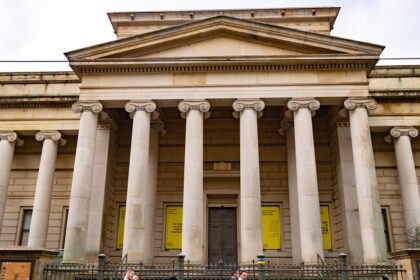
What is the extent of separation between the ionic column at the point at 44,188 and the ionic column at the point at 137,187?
6.13m

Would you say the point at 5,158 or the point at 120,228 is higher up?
the point at 5,158

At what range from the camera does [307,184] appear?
56.8 feet

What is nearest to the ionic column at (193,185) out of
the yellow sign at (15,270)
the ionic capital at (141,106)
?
the ionic capital at (141,106)

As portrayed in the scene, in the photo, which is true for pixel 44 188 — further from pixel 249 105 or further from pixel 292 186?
pixel 292 186

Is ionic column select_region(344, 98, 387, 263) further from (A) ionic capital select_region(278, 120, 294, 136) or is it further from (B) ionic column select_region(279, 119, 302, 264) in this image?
(B) ionic column select_region(279, 119, 302, 264)

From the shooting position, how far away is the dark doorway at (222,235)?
69.6 feet

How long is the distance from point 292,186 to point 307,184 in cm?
371

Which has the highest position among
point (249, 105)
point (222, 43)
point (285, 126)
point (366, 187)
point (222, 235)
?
point (222, 43)

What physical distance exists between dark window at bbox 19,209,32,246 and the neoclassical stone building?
92 millimetres

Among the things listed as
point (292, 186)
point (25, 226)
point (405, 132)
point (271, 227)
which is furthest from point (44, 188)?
point (405, 132)

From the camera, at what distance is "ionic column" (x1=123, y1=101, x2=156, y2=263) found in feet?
55.5

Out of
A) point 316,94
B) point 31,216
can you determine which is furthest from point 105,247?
point 316,94

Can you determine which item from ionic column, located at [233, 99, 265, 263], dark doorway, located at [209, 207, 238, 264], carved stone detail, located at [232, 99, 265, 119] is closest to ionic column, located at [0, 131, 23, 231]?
dark doorway, located at [209, 207, 238, 264]

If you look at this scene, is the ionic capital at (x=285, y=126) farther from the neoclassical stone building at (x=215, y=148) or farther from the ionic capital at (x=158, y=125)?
the ionic capital at (x=158, y=125)
